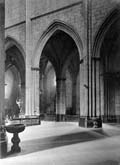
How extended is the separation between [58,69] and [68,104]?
7.30 meters

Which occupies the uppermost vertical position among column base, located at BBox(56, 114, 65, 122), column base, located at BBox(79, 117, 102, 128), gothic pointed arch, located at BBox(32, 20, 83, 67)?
gothic pointed arch, located at BBox(32, 20, 83, 67)

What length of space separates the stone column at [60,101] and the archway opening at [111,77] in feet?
12.3

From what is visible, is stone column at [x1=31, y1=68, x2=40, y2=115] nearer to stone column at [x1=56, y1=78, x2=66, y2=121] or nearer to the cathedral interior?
the cathedral interior

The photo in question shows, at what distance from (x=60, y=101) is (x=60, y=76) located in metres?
2.09

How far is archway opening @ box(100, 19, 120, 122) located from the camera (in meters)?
18.2

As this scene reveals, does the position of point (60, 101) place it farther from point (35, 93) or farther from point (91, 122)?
point (91, 122)

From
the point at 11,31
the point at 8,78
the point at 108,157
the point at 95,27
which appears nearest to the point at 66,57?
the point at 11,31

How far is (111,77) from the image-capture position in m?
18.7

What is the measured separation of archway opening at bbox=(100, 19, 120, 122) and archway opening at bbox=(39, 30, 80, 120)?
290 centimetres

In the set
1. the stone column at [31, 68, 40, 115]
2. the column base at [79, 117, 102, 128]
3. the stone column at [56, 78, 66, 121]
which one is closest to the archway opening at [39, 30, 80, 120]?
the stone column at [56, 78, 66, 121]

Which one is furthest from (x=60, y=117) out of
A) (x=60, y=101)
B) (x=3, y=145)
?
(x=3, y=145)

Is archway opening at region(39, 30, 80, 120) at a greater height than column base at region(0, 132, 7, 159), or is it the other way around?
archway opening at region(39, 30, 80, 120)

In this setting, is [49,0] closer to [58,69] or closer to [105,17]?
[105,17]

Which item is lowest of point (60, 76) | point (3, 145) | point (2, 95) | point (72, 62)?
point (3, 145)
